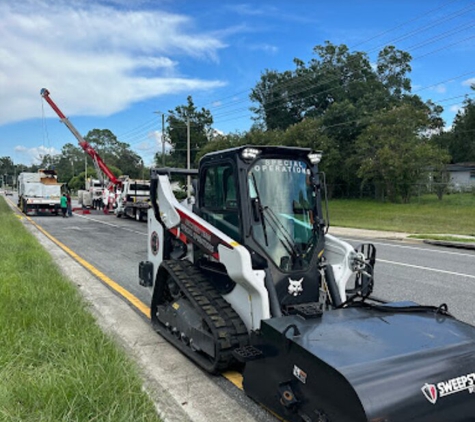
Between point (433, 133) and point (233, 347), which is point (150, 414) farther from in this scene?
point (433, 133)

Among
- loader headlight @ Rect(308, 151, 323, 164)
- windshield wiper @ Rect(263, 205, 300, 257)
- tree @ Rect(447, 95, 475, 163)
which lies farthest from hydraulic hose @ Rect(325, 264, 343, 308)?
tree @ Rect(447, 95, 475, 163)

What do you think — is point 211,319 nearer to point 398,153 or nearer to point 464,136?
point 398,153

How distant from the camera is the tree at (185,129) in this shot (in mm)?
63344

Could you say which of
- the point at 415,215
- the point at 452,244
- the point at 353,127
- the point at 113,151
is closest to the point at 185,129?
the point at 353,127

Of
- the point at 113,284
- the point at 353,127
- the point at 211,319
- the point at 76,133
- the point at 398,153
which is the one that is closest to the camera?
the point at 211,319

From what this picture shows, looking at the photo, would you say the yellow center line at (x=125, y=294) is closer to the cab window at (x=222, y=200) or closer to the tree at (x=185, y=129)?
the cab window at (x=222, y=200)

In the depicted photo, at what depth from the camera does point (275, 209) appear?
440 centimetres

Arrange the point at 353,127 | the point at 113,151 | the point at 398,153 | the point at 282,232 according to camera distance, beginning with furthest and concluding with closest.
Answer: the point at 113,151 < the point at 353,127 < the point at 398,153 < the point at 282,232

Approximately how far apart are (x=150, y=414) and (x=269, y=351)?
3.06ft

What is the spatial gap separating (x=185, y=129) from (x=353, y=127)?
27.0m

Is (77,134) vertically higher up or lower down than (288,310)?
higher up

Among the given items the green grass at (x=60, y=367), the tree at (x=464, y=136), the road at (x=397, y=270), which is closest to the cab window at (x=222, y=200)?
the road at (x=397, y=270)

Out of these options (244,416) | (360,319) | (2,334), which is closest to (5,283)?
(2,334)

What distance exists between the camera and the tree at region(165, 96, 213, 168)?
63.3 metres
